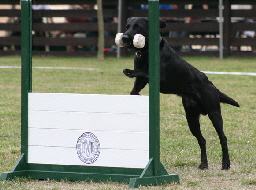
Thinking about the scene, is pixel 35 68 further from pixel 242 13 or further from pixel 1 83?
pixel 242 13

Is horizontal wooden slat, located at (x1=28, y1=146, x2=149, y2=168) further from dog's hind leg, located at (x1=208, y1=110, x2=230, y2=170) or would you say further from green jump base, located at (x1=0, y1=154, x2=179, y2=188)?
dog's hind leg, located at (x1=208, y1=110, x2=230, y2=170)

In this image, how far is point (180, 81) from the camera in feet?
19.0

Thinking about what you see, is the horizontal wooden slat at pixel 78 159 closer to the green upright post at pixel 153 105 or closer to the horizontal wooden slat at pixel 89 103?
the green upright post at pixel 153 105

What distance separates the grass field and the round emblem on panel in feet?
0.66

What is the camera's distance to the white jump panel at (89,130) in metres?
5.32

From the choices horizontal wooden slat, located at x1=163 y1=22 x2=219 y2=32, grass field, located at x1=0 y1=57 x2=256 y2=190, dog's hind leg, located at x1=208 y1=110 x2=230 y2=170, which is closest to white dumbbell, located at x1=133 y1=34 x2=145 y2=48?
grass field, located at x1=0 y1=57 x2=256 y2=190

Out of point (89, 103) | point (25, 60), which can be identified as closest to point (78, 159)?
point (89, 103)

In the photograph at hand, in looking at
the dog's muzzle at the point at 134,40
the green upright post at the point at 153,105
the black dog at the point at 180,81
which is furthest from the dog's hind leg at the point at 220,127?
the dog's muzzle at the point at 134,40

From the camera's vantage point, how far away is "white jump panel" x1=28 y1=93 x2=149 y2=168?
5316 millimetres

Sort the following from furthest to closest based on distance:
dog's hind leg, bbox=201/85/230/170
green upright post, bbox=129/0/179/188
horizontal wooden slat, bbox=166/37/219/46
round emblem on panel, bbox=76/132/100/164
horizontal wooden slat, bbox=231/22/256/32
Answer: horizontal wooden slat, bbox=166/37/219/46
horizontal wooden slat, bbox=231/22/256/32
dog's hind leg, bbox=201/85/230/170
round emblem on panel, bbox=76/132/100/164
green upright post, bbox=129/0/179/188

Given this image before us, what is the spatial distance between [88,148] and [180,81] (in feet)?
3.06

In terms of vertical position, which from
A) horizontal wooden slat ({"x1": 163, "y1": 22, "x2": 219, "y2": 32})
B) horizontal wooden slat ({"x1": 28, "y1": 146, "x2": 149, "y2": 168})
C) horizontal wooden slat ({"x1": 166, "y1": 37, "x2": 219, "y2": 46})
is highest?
horizontal wooden slat ({"x1": 28, "y1": 146, "x2": 149, "y2": 168})

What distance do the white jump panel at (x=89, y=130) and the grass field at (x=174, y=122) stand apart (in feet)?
0.68

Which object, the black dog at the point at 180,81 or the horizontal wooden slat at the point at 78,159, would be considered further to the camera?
the black dog at the point at 180,81
